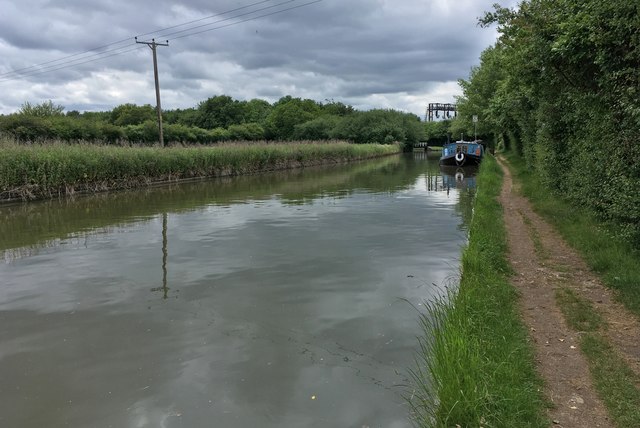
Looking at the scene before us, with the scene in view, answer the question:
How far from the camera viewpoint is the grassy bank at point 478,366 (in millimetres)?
3551

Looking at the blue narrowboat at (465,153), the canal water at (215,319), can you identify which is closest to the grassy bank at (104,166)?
the canal water at (215,319)

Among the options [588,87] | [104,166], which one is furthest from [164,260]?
[104,166]

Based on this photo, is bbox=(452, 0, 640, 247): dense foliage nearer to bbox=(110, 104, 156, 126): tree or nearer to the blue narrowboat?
Result: the blue narrowboat

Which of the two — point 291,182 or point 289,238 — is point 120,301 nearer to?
point 289,238

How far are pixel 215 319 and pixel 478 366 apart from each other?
11.7ft

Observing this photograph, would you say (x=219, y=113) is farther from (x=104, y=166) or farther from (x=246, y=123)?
(x=104, y=166)

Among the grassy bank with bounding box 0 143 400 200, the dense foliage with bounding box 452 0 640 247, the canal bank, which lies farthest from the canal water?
the grassy bank with bounding box 0 143 400 200

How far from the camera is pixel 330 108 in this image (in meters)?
119

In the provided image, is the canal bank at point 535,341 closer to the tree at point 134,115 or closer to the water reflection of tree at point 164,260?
the water reflection of tree at point 164,260

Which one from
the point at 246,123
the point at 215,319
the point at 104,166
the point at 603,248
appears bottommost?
the point at 215,319

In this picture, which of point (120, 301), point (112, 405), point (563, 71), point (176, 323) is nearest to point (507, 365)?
point (112, 405)

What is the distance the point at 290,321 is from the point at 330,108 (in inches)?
4572

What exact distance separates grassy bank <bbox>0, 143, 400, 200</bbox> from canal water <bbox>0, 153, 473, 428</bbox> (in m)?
Result: 4.85

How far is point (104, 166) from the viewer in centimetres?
2134
